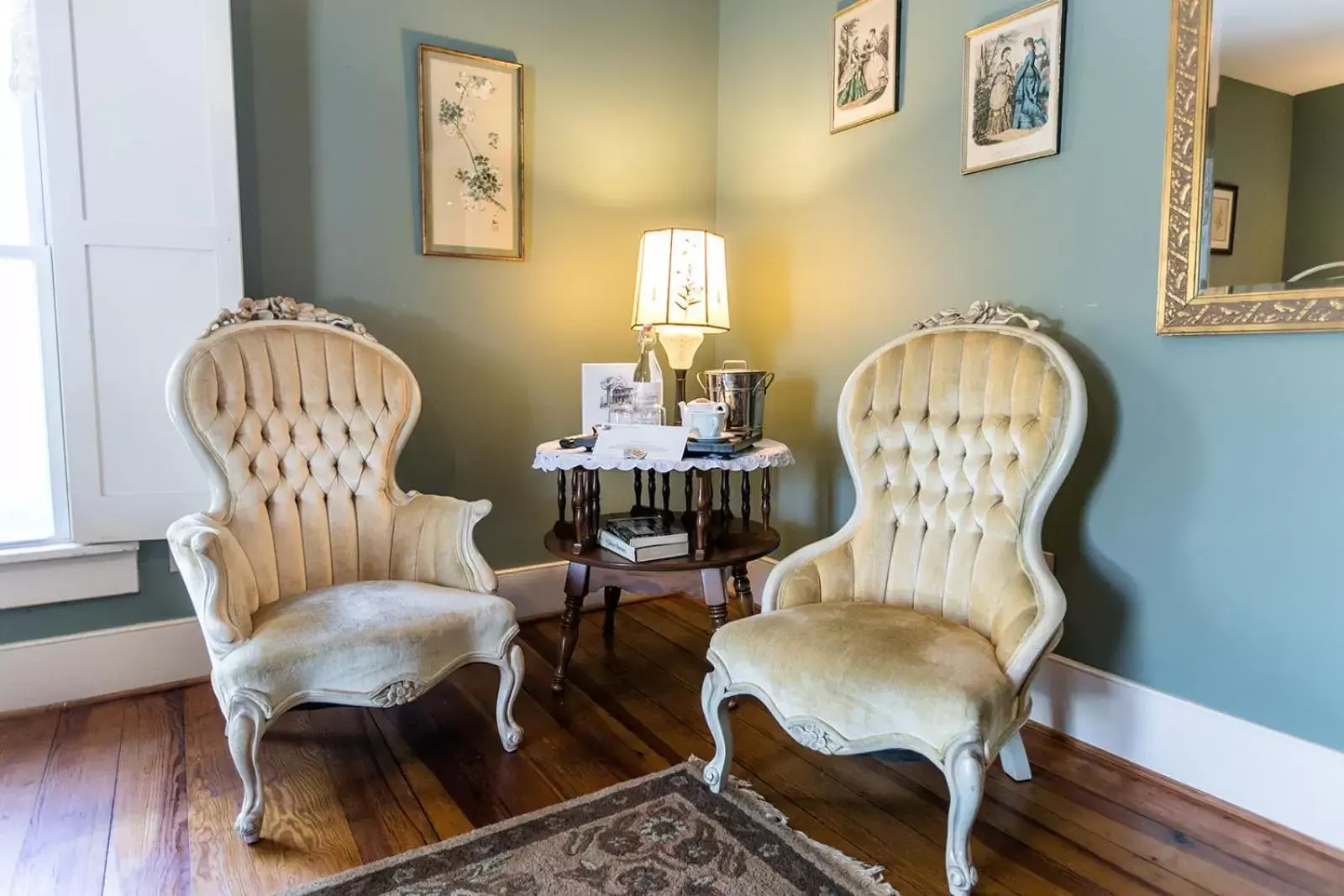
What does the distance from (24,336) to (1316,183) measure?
3138 millimetres

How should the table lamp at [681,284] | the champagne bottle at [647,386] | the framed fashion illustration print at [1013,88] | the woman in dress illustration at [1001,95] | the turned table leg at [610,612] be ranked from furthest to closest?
the turned table leg at [610,612], the table lamp at [681,284], the champagne bottle at [647,386], the woman in dress illustration at [1001,95], the framed fashion illustration print at [1013,88]

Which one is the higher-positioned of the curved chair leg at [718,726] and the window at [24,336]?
the window at [24,336]

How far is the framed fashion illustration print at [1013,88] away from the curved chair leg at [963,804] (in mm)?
1506

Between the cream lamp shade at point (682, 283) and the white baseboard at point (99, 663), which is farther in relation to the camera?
the cream lamp shade at point (682, 283)

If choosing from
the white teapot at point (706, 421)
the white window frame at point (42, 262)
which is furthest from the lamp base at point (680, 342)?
the white window frame at point (42, 262)

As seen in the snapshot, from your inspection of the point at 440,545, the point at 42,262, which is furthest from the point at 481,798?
the point at 42,262

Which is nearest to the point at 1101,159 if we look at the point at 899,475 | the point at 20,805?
the point at 899,475

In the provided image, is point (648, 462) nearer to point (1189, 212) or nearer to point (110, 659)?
point (1189, 212)

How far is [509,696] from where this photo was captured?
1.98 meters

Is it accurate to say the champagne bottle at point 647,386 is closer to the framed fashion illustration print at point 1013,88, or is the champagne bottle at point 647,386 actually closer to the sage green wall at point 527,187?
the sage green wall at point 527,187

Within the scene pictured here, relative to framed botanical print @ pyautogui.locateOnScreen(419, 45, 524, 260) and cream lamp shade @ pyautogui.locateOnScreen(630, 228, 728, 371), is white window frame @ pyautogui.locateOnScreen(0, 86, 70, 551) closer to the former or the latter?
framed botanical print @ pyautogui.locateOnScreen(419, 45, 524, 260)

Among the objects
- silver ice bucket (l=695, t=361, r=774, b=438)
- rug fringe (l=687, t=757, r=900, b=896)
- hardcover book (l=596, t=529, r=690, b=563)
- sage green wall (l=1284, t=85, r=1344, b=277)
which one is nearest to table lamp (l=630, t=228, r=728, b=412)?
silver ice bucket (l=695, t=361, r=774, b=438)

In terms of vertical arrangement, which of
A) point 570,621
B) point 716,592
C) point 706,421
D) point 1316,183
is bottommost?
point 570,621

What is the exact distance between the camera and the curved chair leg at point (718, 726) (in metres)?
1.75
